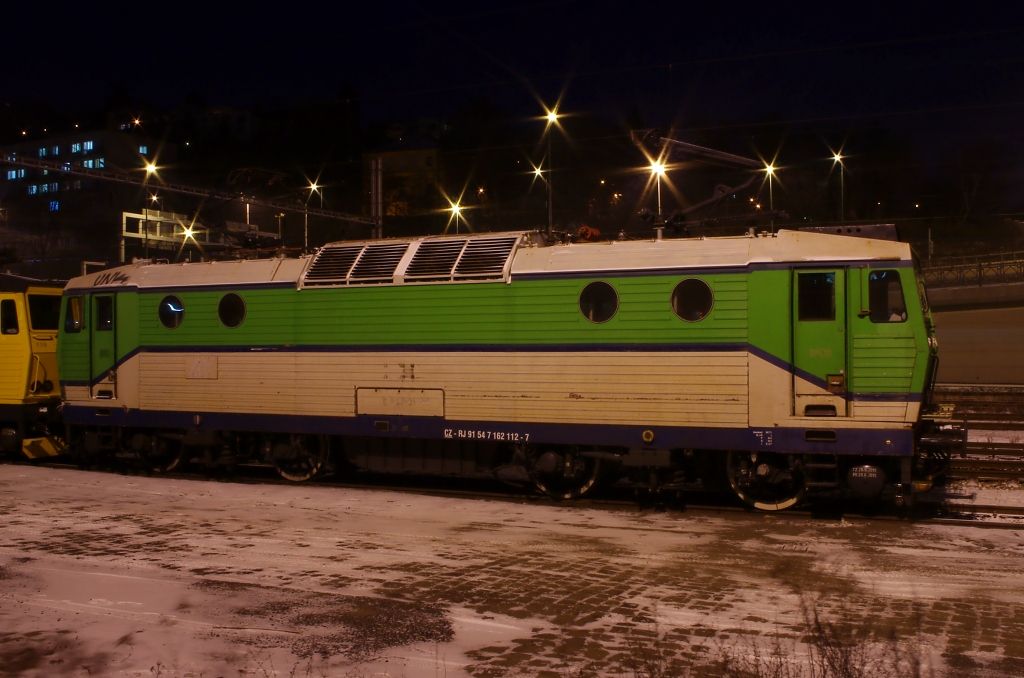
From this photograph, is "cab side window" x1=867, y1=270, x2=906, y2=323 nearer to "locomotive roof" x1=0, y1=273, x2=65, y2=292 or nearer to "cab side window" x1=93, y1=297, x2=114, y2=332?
"cab side window" x1=93, y1=297, x2=114, y2=332

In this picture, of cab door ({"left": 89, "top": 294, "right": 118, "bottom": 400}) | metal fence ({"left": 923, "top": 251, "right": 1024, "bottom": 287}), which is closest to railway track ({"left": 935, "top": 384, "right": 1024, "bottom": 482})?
metal fence ({"left": 923, "top": 251, "right": 1024, "bottom": 287})

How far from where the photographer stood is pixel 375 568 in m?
9.12

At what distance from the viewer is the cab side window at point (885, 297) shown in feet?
36.9

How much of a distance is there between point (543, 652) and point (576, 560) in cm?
293

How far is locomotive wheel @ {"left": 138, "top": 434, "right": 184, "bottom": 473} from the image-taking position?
16.2 m

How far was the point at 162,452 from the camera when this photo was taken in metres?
16.2

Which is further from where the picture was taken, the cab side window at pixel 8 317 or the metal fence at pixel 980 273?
the metal fence at pixel 980 273

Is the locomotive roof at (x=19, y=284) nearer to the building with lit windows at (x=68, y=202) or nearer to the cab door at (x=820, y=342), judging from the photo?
the cab door at (x=820, y=342)

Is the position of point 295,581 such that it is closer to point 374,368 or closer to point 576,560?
point 576,560

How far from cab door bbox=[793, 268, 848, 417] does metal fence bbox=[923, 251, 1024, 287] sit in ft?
67.8

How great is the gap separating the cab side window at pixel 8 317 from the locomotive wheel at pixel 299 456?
6.57 m

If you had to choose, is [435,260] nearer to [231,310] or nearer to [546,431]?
[546,431]

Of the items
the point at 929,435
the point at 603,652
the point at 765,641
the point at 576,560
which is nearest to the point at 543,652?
the point at 603,652

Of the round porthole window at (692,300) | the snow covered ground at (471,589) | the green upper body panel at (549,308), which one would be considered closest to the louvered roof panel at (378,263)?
the green upper body panel at (549,308)
